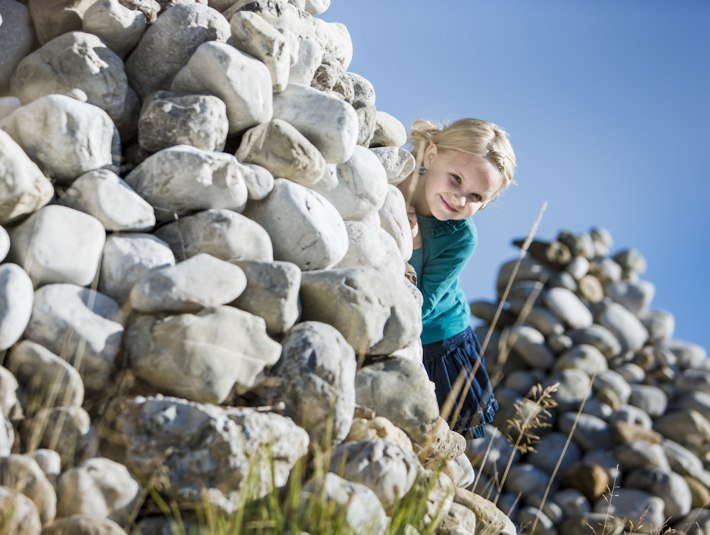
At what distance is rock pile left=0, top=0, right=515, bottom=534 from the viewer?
226 centimetres

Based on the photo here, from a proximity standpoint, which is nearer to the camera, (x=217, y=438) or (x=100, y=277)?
(x=217, y=438)

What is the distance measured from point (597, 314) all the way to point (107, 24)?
775cm

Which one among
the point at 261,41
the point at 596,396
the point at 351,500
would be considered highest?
the point at 261,41

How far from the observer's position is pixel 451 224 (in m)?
3.88

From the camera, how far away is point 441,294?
3898 millimetres

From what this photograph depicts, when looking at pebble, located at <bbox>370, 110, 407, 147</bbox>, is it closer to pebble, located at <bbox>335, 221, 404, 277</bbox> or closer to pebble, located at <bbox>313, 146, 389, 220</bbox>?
pebble, located at <bbox>313, 146, 389, 220</bbox>

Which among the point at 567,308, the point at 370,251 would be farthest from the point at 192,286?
the point at 567,308

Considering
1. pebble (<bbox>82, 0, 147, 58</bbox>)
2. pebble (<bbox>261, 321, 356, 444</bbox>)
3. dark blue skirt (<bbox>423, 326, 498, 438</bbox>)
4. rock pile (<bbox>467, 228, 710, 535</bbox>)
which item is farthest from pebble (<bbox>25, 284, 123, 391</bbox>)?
rock pile (<bbox>467, 228, 710, 535</bbox>)

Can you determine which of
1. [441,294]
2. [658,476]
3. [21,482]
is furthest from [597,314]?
[21,482]

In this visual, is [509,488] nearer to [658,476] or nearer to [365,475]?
[658,476]

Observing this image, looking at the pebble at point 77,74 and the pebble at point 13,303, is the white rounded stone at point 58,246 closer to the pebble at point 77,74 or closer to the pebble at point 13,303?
the pebble at point 13,303

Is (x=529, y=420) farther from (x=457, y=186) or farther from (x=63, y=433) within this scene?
(x=63, y=433)

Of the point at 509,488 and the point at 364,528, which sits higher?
the point at 364,528

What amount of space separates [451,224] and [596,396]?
5893mm
